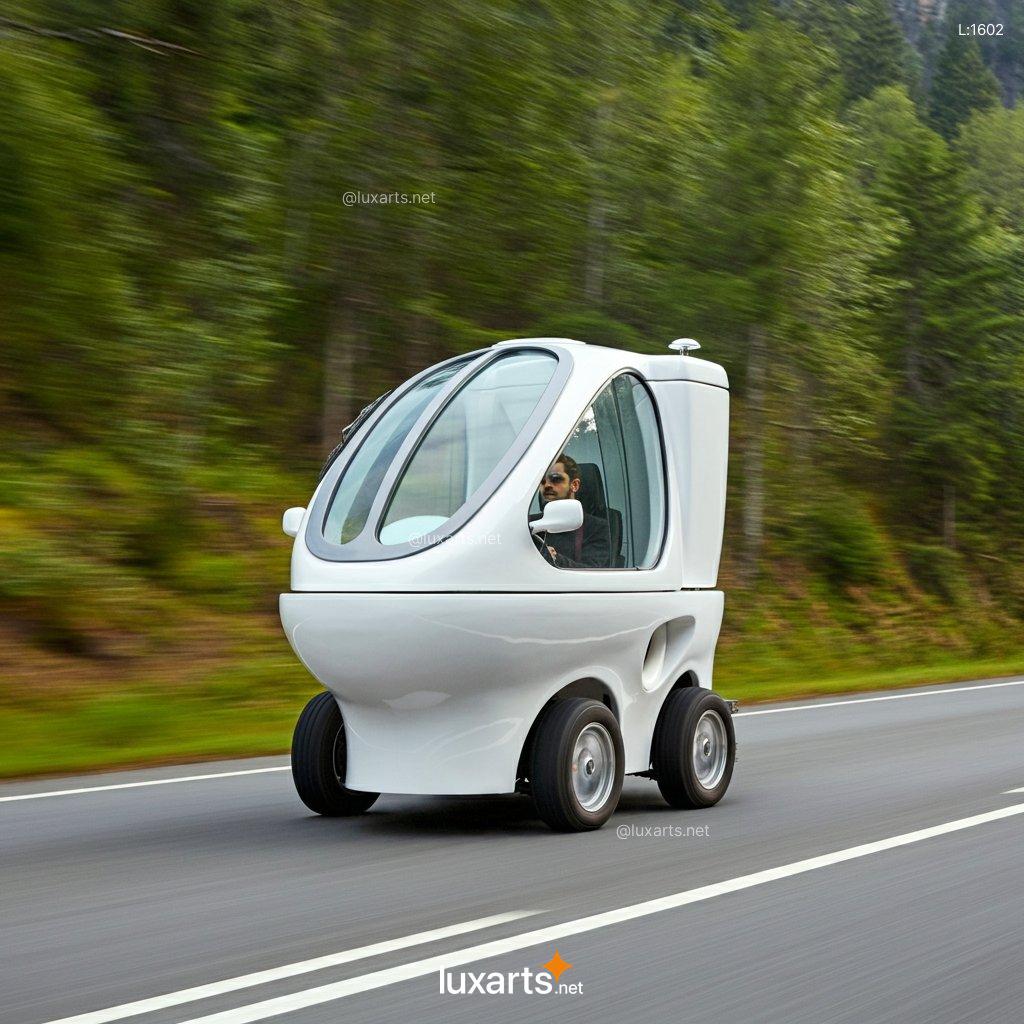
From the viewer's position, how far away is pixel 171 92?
803 inches

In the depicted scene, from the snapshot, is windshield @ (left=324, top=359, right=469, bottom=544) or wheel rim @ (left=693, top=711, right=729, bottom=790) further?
wheel rim @ (left=693, top=711, right=729, bottom=790)

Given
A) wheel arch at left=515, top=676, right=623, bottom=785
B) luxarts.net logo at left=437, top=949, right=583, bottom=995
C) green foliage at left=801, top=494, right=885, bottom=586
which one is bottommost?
luxarts.net logo at left=437, top=949, right=583, bottom=995

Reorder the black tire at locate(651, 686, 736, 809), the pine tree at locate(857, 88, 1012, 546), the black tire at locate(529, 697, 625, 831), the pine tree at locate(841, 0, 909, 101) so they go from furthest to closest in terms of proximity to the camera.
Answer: the pine tree at locate(841, 0, 909, 101), the pine tree at locate(857, 88, 1012, 546), the black tire at locate(651, 686, 736, 809), the black tire at locate(529, 697, 625, 831)

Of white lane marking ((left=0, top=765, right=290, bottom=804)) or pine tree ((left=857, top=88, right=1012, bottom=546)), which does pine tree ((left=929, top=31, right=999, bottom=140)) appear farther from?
white lane marking ((left=0, top=765, right=290, bottom=804))

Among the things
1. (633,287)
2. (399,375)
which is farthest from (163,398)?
(633,287)

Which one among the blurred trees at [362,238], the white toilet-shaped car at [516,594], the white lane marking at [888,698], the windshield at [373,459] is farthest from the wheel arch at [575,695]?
the blurred trees at [362,238]

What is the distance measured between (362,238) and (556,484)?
49.3 ft

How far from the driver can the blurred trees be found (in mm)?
8419

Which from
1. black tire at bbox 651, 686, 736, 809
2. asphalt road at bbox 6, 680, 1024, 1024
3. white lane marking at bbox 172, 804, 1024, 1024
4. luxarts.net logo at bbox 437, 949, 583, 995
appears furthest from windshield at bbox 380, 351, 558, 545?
luxarts.net logo at bbox 437, 949, 583, 995

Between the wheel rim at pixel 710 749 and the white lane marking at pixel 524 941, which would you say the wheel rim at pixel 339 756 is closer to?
the wheel rim at pixel 710 749

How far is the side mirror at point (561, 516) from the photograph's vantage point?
7.19 meters

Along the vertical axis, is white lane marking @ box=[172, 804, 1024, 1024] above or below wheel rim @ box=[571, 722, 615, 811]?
below

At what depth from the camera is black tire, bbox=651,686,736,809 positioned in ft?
26.9

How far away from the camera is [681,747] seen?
8172 millimetres
